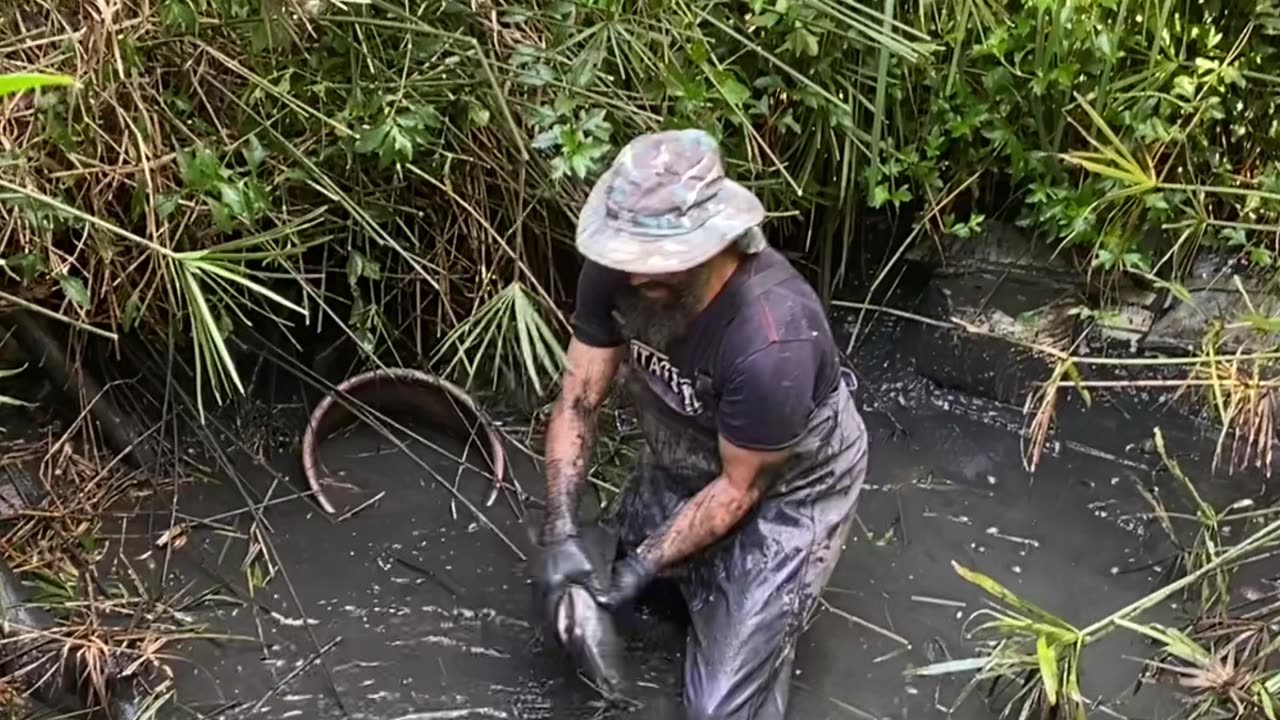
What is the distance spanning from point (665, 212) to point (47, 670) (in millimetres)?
1599

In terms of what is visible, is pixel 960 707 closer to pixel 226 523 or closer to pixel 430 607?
pixel 430 607

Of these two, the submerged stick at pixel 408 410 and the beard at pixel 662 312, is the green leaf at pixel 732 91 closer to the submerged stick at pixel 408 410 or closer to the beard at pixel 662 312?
the beard at pixel 662 312

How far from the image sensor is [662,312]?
243 centimetres

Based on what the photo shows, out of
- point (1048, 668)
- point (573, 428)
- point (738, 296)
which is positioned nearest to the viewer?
point (1048, 668)

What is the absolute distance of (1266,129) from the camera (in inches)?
134

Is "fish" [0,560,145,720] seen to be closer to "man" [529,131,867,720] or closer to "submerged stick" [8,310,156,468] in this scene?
"submerged stick" [8,310,156,468]

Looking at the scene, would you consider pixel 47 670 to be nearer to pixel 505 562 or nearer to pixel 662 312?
pixel 505 562

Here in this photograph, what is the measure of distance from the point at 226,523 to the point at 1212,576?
2548 mm

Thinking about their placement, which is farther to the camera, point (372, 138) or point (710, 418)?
point (372, 138)

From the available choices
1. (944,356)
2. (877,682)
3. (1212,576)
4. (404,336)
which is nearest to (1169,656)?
(1212,576)

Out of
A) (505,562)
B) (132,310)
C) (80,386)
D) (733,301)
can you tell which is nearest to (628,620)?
(505,562)

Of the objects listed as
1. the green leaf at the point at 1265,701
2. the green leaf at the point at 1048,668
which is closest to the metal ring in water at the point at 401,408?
the green leaf at the point at 1048,668

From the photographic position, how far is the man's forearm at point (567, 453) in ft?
8.70

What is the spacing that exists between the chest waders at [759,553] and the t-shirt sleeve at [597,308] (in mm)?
80
